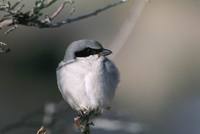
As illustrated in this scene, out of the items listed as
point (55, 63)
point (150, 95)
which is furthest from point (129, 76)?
point (55, 63)

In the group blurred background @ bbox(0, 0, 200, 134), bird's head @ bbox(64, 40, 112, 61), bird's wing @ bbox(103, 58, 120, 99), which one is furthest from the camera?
blurred background @ bbox(0, 0, 200, 134)

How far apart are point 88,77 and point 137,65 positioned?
6180mm

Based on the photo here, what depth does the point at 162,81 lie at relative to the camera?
9734mm

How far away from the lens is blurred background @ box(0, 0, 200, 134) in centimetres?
868

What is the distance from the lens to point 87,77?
3975mm

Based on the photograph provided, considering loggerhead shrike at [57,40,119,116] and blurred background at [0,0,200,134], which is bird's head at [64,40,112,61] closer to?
loggerhead shrike at [57,40,119,116]

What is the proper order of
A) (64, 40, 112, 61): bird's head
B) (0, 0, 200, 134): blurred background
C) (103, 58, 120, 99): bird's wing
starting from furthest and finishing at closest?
(0, 0, 200, 134): blurred background
(103, 58, 120, 99): bird's wing
(64, 40, 112, 61): bird's head

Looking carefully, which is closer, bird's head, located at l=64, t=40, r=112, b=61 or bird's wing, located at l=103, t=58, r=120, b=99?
bird's head, located at l=64, t=40, r=112, b=61

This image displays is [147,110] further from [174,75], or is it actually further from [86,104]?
[86,104]

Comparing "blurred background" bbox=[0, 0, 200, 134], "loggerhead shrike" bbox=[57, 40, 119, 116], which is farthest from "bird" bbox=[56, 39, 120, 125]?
"blurred background" bbox=[0, 0, 200, 134]

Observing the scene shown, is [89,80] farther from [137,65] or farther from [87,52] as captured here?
[137,65]

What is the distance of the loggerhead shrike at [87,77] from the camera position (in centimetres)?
395

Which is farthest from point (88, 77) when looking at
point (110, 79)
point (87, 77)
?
point (110, 79)

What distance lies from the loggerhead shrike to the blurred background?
378 cm
